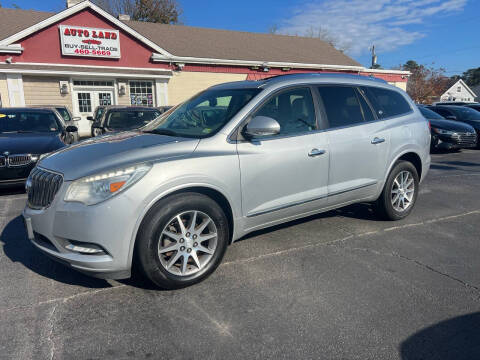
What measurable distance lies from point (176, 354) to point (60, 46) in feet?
61.7

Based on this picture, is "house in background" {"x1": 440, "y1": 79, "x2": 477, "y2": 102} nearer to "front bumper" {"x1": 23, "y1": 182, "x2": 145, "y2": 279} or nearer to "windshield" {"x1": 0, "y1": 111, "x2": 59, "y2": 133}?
"windshield" {"x1": 0, "y1": 111, "x2": 59, "y2": 133}

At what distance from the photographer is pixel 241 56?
2192 cm

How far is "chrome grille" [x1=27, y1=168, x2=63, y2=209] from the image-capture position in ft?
9.57

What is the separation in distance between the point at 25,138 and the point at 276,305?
6.13 m

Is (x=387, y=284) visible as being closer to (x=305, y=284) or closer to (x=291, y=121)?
(x=305, y=284)

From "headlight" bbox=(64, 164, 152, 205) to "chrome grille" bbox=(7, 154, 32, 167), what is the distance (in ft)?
13.7

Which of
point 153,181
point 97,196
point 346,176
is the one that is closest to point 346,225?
point 346,176

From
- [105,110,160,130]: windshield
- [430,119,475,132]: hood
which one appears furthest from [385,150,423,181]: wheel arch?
[430,119,475,132]: hood

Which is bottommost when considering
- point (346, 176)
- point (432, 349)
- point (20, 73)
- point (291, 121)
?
point (432, 349)

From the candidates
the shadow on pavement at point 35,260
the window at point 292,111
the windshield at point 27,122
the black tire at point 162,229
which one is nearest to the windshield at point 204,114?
the window at point 292,111

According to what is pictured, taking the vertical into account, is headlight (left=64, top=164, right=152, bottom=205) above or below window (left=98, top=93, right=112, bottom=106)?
below

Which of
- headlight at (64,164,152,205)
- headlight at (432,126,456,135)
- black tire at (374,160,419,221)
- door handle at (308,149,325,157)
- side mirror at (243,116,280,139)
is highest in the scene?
side mirror at (243,116,280,139)

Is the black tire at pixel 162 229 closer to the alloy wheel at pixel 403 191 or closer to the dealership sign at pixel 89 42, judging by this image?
the alloy wheel at pixel 403 191

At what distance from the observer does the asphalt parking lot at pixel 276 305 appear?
94.0 inches
